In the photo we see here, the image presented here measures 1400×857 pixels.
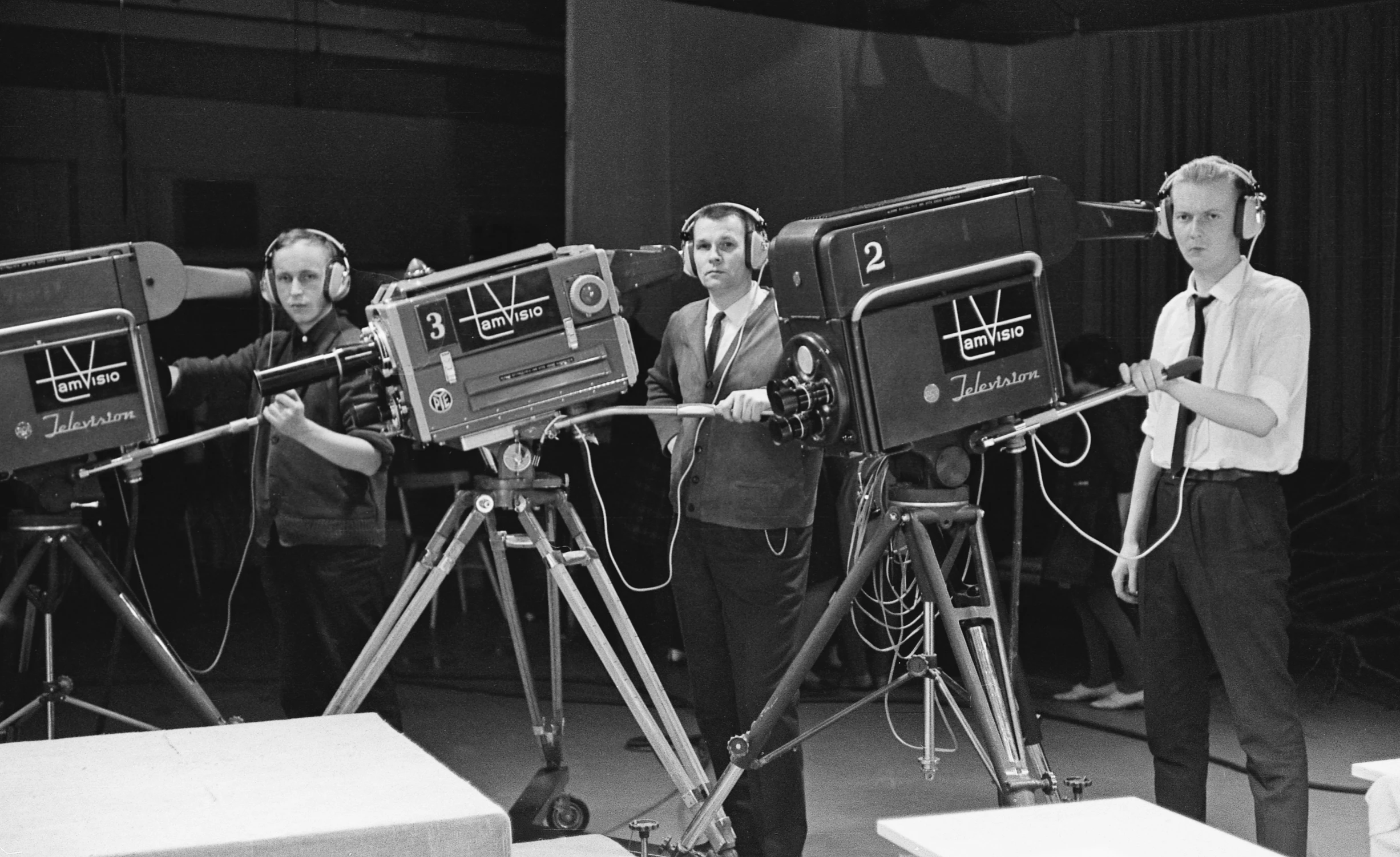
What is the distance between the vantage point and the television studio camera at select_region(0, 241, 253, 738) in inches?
122

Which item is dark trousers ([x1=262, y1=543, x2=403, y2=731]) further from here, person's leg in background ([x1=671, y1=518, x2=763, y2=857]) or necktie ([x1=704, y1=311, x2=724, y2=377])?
necktie ([x1=704, y1=311, x2=724, y2=377])

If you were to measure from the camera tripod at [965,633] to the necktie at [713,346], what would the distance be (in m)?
0.76

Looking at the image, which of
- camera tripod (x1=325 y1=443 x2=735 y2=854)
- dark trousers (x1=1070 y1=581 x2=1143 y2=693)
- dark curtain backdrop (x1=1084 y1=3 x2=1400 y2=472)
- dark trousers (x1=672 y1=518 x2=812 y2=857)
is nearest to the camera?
camera tripod (x1=325 y1=443 x2=735 y2=854)

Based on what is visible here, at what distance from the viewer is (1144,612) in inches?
124

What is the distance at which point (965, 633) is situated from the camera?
2723 mm

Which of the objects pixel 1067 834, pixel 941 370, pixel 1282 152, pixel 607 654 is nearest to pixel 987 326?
pixel 941 370

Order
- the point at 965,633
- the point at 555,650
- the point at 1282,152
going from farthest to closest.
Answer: the point at 1282,152 → the point at 555,650 → the point at 965,633

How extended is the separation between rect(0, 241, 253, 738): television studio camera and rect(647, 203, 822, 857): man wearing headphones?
3.63 feet

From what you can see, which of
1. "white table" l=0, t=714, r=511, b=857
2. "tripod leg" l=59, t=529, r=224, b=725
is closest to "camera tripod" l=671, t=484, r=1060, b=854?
"white table" l=0, t=714, r=511, b=857

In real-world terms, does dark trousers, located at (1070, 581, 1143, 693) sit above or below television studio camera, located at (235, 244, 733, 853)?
below

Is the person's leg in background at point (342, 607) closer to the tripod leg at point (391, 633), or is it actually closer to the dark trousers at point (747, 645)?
the tripod leg at point (391, 633)

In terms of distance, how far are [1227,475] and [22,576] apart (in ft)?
8.49

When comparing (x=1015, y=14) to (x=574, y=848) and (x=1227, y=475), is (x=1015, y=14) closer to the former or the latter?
(x=1227, y=475)

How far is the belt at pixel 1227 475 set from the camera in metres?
2.99
